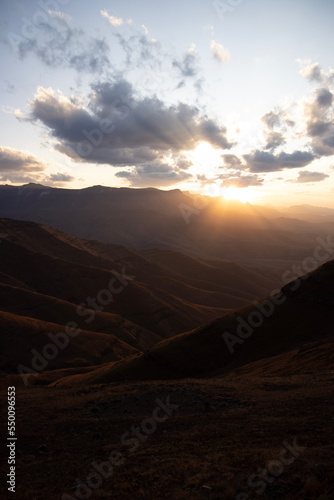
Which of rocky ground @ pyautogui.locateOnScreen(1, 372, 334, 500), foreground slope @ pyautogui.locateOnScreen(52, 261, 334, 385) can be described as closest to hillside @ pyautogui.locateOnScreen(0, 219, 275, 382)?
foreground slope @ pyautogui.locateOnScreen(52, 261, 334, 385)

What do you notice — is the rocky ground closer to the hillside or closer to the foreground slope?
the foreground slope

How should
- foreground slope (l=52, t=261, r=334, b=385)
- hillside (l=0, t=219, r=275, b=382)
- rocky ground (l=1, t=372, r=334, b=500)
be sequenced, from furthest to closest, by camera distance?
hillside (l=0, t=219, r=275, b=382)
foreground slope (l=52, t=261, r=334, b=385)
rocky ground (l=1, t=372, r=334, b=500)

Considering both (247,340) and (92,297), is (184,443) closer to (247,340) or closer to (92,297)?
(247,340)

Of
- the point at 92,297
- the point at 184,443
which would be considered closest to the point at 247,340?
the point at 184,443

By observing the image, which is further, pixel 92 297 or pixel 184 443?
pixel 92 297

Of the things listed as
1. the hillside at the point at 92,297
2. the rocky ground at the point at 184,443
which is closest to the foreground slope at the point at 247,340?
the rocky ground at the point at 184,443

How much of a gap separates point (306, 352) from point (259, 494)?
29.9 metres

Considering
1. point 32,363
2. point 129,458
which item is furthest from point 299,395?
point 32,363

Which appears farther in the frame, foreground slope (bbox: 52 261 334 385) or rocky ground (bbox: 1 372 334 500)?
foreground slope (bbox: 52 261 334 385)

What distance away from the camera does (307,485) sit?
912 centimetres

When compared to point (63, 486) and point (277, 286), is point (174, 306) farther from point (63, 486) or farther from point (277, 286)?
point (63, 486)

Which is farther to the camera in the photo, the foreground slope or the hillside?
the hillside

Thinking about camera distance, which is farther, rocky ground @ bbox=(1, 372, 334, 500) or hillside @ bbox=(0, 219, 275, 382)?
hillside @ bbox=(0, 219, 275, 382)

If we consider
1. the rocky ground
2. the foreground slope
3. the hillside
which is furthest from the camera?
the hillside
